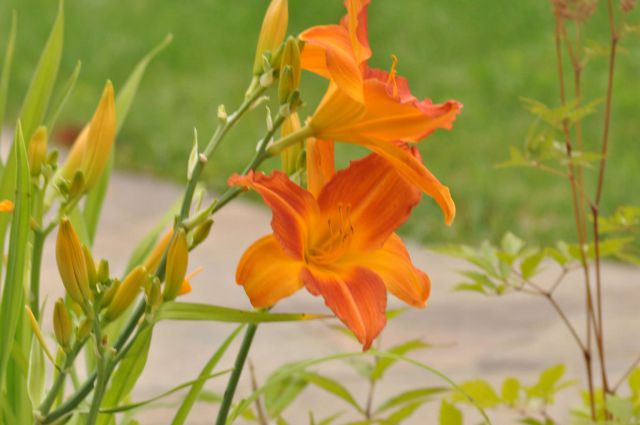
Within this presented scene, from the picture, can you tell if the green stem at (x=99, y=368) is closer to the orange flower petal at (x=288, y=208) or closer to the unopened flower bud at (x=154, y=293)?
the unopened flower bud at (x=154, y=293)

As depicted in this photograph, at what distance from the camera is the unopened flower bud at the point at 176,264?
2.94 feet

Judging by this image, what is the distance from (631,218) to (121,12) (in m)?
4.44

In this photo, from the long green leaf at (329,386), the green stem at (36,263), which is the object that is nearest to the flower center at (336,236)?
the green stem at (36,263)

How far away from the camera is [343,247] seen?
968 mm

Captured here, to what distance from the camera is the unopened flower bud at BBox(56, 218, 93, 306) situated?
0.92m

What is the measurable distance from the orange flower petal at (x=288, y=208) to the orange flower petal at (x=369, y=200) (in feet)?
0.07

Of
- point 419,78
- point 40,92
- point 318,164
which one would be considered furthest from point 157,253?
point 419,78

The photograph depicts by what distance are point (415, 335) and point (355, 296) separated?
7.14 ft

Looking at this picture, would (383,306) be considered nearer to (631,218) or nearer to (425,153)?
(631,218)

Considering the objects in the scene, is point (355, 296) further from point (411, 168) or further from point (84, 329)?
point (84, 329)

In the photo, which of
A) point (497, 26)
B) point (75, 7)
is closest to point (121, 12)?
point (75, 7)

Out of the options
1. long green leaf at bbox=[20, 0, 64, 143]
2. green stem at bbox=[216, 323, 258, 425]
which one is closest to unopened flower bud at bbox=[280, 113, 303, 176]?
green stem at bbox=[216, 323, 258, 425]

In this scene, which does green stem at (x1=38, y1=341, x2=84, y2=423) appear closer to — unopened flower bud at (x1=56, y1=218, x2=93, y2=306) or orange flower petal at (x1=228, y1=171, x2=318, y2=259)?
unopened flower bud at (x1=56, y1=218, x2=93, y2=306)

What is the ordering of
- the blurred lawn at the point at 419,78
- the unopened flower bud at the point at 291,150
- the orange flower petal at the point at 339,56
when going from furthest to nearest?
the blurred lawn at the point at 419,78 < the unopened flower bud at the point at 291,150 < the orange flower petal at the point at 339,56
